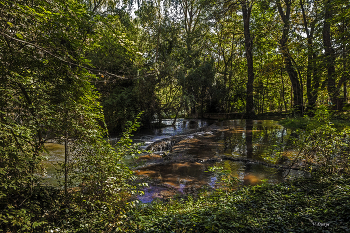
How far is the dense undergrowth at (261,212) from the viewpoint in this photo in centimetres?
327

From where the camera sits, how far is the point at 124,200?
364cm

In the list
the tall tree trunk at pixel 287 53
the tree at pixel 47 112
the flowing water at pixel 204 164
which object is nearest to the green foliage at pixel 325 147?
the flowing water at pixel 204 164

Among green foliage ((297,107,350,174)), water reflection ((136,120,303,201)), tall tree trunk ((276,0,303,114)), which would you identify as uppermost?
tall tree trunk ((276,0,303,114))

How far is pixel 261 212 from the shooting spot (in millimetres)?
3818

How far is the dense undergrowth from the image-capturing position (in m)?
3.27

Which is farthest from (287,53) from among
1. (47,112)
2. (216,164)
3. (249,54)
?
(47,112)

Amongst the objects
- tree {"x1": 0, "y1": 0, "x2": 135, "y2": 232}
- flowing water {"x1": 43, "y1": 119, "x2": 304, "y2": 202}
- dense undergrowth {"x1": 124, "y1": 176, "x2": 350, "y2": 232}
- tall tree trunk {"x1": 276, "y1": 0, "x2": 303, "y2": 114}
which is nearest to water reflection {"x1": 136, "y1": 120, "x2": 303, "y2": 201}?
flowing water {"x1": 43, "y1": 119, "x2": 304, "y2": 202}

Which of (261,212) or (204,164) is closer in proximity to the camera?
(261,212)

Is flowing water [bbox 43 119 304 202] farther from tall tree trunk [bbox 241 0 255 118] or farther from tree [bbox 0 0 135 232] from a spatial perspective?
tall tree trunk [bbox 241 0 255 118]

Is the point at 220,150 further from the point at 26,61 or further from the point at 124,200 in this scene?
the point at 26,61

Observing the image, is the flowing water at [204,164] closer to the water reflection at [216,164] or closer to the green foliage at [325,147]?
the water reflection at [216,164]

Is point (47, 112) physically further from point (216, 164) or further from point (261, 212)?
point (216, 164)

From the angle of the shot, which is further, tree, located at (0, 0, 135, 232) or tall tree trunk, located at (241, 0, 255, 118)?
tall tree trunk, located at (241, 0, 255, 118)

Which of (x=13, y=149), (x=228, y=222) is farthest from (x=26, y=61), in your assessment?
(x=228, y=222)
